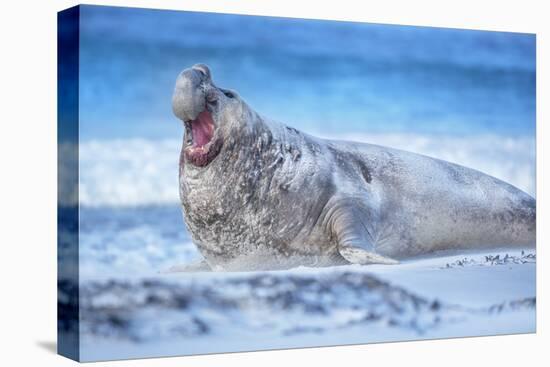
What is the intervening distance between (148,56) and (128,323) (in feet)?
9.63

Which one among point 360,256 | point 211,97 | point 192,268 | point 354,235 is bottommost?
point 192,268

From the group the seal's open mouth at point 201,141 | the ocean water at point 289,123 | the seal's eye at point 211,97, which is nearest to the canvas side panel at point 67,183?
the ocean water at point 289,123

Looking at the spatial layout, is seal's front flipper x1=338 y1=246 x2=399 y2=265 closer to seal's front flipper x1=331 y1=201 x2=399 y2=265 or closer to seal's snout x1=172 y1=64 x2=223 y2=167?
seal's front flipper x1=331 y1=201 x2=399 y2=265

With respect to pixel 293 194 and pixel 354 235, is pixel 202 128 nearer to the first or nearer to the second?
pixel 293 194

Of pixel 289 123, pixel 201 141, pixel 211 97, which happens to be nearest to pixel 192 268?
pixel 201 141

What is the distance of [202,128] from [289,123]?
1126 millimetres

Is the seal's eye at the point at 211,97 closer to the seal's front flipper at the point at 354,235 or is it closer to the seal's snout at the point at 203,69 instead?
the seal's snout at the point at 203,69

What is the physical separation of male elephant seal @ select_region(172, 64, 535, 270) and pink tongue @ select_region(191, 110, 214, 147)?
0.01 meters

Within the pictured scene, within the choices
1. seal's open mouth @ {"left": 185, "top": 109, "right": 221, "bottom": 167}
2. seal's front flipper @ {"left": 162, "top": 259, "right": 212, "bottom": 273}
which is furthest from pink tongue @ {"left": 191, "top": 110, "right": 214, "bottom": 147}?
seal's front flipper @ {"left": 162, "top": 259, "right": 212, "bottom": 273}

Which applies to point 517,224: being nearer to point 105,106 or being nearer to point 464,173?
point 464,173

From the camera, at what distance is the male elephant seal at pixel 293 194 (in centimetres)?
1373

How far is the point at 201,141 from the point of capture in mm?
13711

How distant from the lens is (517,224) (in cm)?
1558

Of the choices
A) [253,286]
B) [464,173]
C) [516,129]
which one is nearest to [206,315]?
[253,286]
